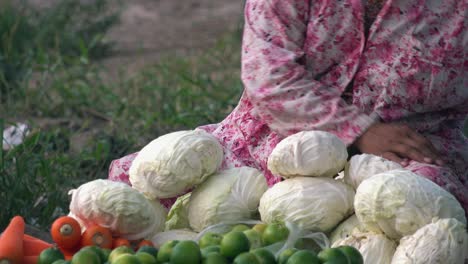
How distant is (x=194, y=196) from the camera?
3.42 m

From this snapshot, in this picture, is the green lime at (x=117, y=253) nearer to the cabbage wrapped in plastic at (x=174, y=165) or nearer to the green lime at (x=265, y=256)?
the green lime at (x=265, y=256)

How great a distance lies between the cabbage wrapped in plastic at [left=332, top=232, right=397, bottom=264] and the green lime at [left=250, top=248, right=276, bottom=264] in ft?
1.49

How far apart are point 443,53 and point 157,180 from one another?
1063 millimetres

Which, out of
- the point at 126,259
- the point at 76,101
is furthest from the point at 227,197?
the point at 76,101

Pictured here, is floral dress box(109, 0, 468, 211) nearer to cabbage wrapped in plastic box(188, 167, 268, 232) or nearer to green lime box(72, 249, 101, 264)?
cabbage wrapped in plastic box(188, 167, 268, 232)

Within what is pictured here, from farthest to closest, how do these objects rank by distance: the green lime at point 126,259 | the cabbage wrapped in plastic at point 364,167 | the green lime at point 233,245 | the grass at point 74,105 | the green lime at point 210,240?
the grass at point 74,105, the cabbage wrapped in plastic at point 364,167, the green lime at point 210,240, the green lime at point 233,245, the green lime at point 126,259

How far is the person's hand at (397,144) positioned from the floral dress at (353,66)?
0.04 metres

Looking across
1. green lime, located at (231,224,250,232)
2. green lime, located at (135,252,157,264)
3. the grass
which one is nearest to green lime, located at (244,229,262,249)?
green lime, located at (231,224,250,232)

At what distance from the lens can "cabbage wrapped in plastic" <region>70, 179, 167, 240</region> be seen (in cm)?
322

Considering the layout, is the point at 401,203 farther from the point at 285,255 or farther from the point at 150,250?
the point at 150,250

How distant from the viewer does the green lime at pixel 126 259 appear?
2646 millimetres

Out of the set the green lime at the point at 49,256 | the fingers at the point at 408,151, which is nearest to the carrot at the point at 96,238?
the green lime at the point at 49,256

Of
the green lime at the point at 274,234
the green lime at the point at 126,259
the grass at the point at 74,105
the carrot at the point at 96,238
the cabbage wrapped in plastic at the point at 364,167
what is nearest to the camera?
the green lime at the point at 126,259

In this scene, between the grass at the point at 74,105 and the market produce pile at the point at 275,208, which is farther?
the grass at the point at 74,105
